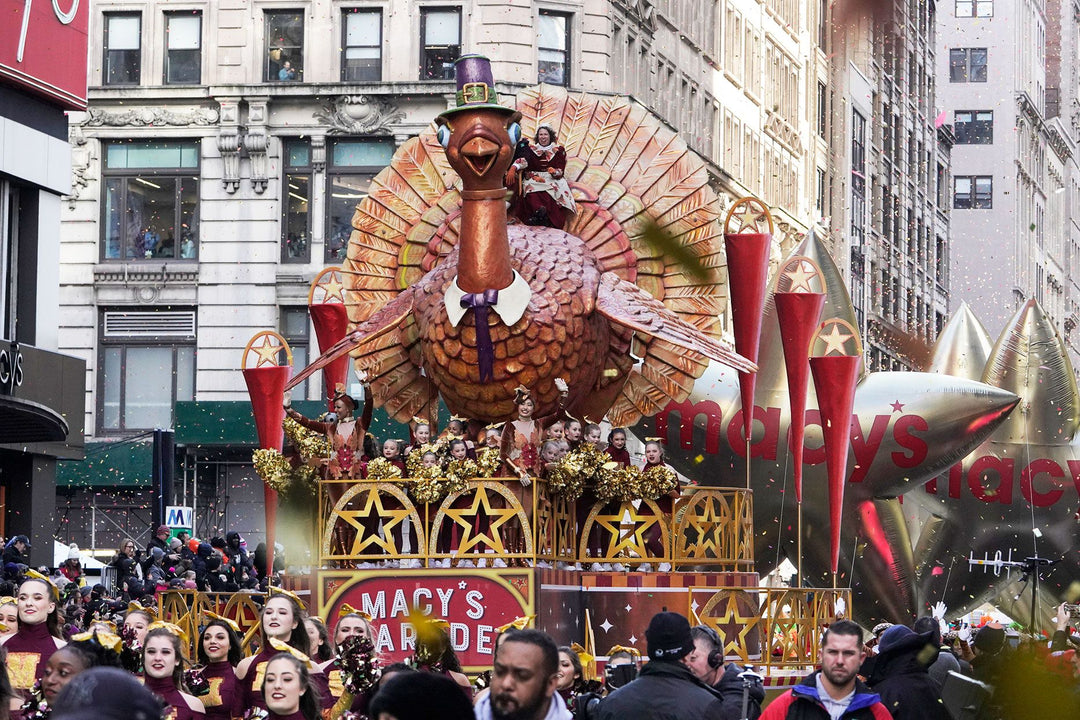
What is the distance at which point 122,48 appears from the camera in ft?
129

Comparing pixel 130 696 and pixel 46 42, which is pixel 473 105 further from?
pixel 46 42

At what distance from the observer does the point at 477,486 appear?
16.2 m

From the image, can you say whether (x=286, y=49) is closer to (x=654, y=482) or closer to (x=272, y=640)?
(x=654, y=482)

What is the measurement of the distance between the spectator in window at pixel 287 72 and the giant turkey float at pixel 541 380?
753 inches

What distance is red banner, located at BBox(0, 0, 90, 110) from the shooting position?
1093 inches

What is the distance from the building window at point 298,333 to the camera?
125 ft

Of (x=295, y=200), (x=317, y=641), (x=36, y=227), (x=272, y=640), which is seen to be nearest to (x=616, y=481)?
(x=317, y=641)

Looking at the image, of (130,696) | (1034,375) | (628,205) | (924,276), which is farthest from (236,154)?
(130,696)

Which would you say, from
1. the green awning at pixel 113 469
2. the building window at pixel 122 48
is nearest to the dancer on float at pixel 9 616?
the green awning at pixel 113 469

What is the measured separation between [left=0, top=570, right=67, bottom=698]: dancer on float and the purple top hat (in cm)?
574

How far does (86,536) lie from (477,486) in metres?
23.0

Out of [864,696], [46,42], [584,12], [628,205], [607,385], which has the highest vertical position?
[584,12]

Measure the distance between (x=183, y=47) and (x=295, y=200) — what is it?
3686 mm

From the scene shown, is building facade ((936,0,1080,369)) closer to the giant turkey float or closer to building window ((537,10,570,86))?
building window ((537,10,570,86))
